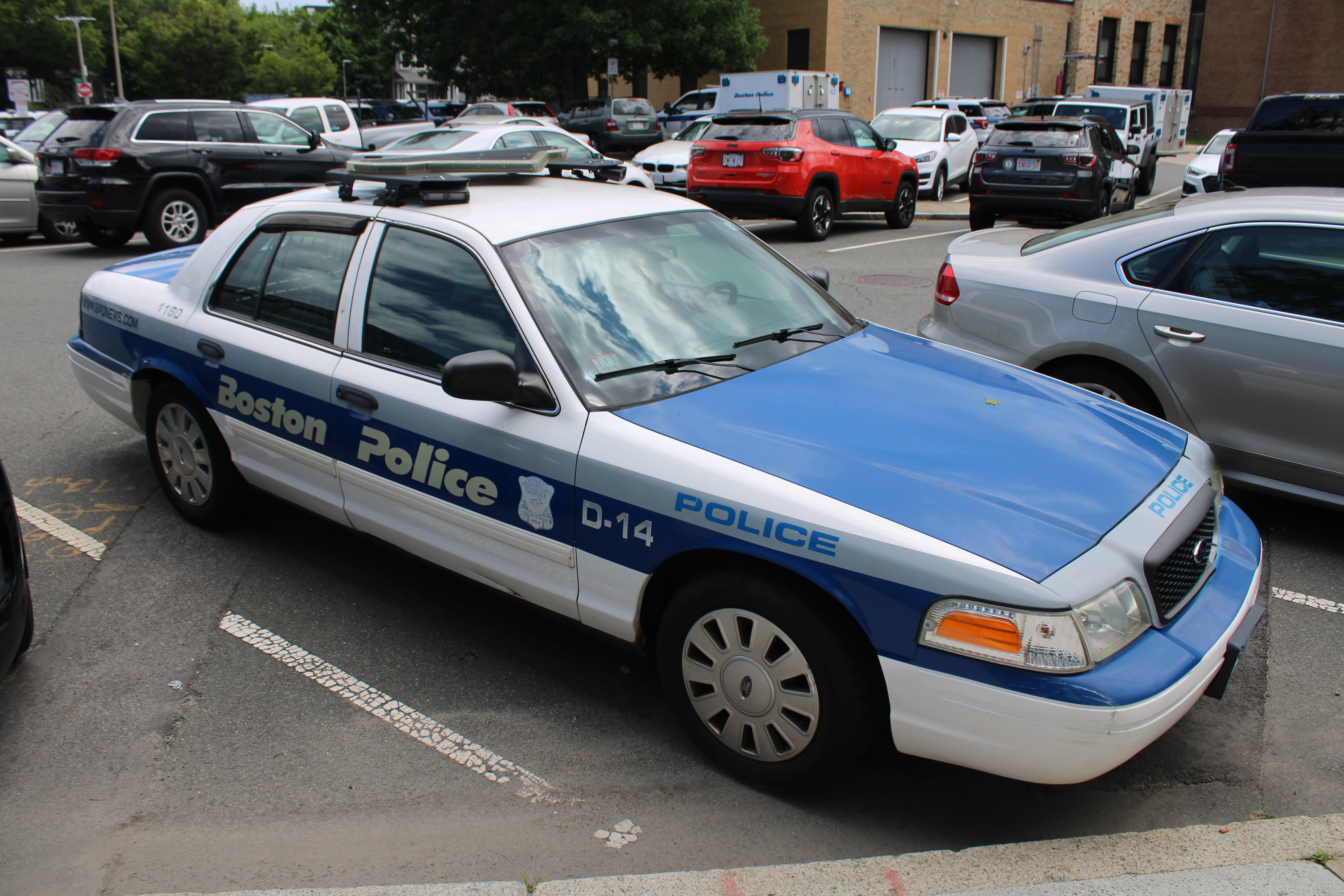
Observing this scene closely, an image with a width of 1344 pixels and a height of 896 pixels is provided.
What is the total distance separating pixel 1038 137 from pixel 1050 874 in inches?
536

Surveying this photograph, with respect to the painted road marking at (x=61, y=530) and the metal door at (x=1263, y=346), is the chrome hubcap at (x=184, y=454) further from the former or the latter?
the metal door at (x=1263, y=346)

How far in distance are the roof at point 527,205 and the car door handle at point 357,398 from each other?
0.69 m

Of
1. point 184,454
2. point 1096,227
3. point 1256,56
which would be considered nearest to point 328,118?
point 184,454

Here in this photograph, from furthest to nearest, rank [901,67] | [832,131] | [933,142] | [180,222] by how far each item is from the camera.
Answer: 1. [901,67]
2. [933,142]
3. [832,131]
4. [180,222]

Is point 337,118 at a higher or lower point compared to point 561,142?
higher

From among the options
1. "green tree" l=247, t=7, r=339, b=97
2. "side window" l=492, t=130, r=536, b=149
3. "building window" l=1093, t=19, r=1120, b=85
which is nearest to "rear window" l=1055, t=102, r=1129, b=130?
"side window" l=492, t=130, r=536, b=149

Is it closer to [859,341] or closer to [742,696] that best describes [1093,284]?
Answer: [859,341]

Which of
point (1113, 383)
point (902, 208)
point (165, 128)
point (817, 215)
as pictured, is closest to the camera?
point (1113, 383)

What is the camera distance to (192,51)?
60.4 metres

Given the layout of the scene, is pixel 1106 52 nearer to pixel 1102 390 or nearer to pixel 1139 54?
pixel 1139 54

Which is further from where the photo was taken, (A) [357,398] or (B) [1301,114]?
(B) [1301,114]

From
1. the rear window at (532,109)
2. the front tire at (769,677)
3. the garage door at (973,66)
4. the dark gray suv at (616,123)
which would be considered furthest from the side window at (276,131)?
the garage door at (973,66)

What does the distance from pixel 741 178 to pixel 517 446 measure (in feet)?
37.7

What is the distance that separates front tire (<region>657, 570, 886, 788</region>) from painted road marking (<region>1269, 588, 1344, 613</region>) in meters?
2.41
